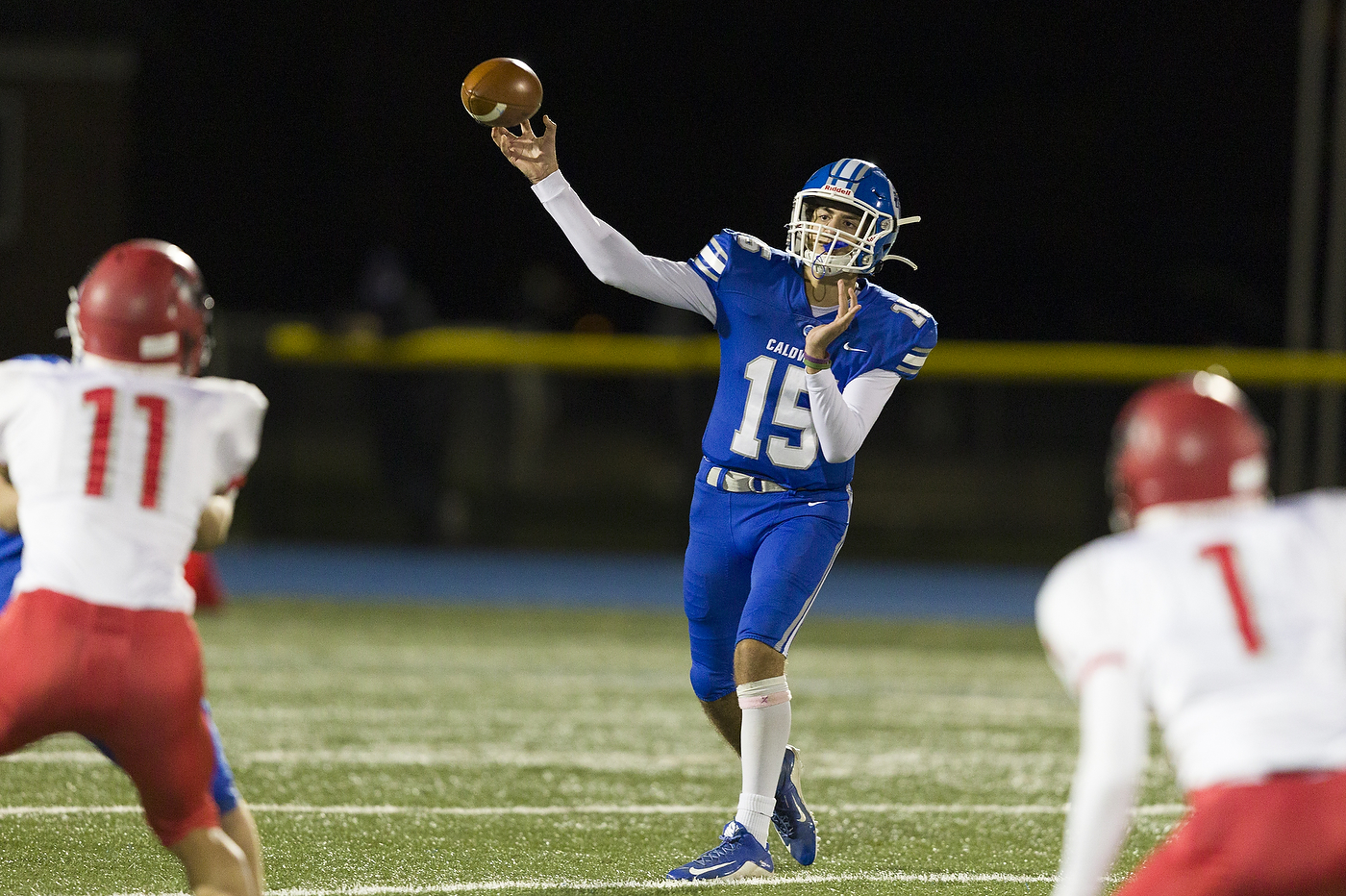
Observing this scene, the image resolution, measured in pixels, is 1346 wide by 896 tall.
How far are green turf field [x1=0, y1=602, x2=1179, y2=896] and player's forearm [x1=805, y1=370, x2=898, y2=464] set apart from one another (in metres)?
0.98

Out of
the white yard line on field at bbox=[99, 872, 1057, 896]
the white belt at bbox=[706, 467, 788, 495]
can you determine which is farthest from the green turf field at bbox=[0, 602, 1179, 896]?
the white belt at bbox=[706, 467, 788, 495]

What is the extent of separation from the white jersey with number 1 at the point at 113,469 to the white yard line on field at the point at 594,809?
1.96m

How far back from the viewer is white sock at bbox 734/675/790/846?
4.24 metres

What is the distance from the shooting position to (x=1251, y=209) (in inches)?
1137

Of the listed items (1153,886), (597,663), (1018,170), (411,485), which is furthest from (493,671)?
(1018,170)

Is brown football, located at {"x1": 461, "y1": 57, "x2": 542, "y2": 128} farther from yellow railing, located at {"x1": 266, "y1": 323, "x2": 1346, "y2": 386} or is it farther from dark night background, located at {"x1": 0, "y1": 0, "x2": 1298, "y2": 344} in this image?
dark night background, located at {"x1": 0, "y1": 0, "x2": 1298, "y2": 344}

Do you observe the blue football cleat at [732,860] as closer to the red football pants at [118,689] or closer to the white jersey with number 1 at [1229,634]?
the red football pants at [118,689]

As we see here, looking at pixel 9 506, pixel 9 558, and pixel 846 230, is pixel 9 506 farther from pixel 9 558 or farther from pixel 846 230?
pixel 846 230

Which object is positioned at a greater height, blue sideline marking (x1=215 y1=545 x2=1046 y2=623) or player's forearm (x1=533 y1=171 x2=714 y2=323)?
player's forearm (x1=533 y1=171 x2=714 y2=323)

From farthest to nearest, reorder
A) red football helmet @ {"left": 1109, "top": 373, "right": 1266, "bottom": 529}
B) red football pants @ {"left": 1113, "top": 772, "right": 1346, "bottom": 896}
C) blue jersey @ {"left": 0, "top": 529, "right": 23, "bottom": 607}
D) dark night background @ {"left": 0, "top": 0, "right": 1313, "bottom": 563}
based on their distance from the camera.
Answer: dark night background @ {"left": 0, "top": 0, "right": 1313, "bottom": 563}
blue jersey @ {"left": 0, "top": 529, "right": 23, "bottom": 607}
red football helmet @ {"left": 1109, "top": 373, "right": 1266, "bottom": 529}
red football pants @ {"left": 1113, "top": 772, "right": 1346, "bottom": 896}

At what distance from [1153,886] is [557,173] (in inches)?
105

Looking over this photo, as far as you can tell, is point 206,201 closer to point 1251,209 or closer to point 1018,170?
point 1018,170

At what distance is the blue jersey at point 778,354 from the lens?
14.5 ft

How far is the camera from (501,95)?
184 inches
